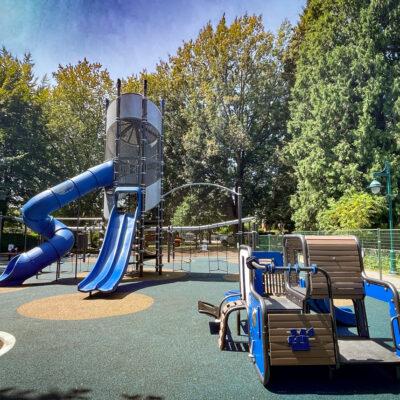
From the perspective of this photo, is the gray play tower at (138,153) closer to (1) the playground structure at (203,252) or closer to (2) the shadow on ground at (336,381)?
(1) the playground structure at (203,252)

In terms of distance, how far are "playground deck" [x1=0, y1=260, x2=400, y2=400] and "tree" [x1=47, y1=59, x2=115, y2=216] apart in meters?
30.4

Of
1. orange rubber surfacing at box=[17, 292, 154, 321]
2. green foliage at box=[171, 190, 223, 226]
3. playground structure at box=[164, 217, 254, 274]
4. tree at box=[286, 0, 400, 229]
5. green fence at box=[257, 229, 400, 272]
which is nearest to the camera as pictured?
orange rubber surfacing at box=[17, 292, 154, 321]

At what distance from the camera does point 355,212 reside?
20453 millimetres

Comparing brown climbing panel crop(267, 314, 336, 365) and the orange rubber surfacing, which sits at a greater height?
brown climbing panel crop(267, 314, 336, 365)

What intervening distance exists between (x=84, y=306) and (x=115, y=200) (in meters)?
6.21

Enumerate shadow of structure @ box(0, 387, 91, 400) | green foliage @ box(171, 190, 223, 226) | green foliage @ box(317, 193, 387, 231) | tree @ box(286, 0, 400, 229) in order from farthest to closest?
green foliage @ box(171, 190, 223, 226), tree @ box(286, 0, 400, 229), green foliage @ box(317, 193, 387, 231), shadow of structure @ box(0, 387, 91, 400)

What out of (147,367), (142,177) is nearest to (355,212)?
(142,177)

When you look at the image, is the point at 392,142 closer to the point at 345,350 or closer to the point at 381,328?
the point at 381,328

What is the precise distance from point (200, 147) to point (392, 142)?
17818 millimetres

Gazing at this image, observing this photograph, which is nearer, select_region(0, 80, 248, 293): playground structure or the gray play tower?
select_region(0, 80, 248, 293): playground structure

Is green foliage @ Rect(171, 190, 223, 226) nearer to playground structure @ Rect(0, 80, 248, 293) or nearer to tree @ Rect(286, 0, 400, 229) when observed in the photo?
tree @ Rect(286, 0, 400, 229)

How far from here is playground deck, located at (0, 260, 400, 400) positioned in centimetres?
426

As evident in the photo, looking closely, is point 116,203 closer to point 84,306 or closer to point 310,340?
point 84,306

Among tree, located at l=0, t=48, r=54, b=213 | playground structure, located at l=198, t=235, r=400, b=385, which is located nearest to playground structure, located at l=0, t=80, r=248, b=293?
playground structure, located at l=198, t=235, r=400, b=385
